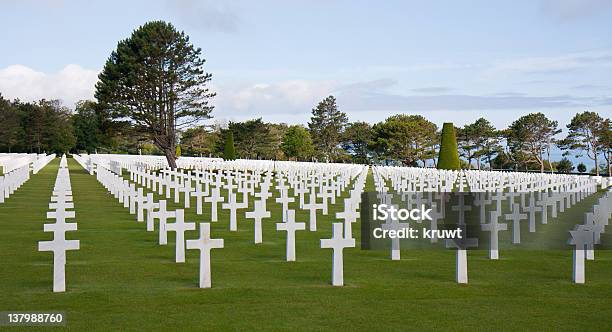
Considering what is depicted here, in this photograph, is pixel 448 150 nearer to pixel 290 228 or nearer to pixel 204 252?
pixel 290 228

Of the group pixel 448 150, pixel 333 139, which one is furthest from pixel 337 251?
pixel 333 139

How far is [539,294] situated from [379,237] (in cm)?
338

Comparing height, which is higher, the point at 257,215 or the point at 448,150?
the point at 448,150

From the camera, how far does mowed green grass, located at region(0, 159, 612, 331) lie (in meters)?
6.04

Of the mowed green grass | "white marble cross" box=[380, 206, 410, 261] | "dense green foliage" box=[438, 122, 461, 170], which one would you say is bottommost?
the mowed green grass

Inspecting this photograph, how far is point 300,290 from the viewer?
724 cm

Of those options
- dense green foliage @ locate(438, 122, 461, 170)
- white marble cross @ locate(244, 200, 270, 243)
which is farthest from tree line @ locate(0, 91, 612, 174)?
white marble cross @ locate(244, 200, 270, 243)

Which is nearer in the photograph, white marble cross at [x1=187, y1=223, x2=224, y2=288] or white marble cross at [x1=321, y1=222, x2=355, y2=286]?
white marble cross at [x1=187, y1=223, x2=224, y2=288]

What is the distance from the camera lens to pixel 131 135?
44781 mm

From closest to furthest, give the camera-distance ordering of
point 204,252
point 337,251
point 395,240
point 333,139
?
point 204,252 → point 337,251 → point 395,240 → point 333,139

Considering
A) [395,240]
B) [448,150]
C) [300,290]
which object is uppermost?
[448,150]

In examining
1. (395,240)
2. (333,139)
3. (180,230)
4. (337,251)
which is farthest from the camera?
(333,139)

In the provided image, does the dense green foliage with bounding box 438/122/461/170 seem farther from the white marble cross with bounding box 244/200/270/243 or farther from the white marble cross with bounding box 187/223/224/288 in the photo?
the white marble cross with bounding box 187/223/224/288

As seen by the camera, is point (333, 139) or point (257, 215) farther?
point (333, 139)
